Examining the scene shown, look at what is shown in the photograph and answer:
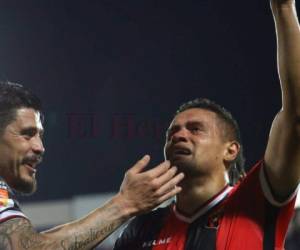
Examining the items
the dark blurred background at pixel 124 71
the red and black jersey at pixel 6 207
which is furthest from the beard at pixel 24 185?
the dark blurred background at pixel 124 71

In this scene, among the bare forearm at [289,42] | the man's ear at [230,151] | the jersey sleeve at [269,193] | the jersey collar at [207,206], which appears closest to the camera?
the bare forearm at [289,42]

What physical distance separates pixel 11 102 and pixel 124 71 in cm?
165

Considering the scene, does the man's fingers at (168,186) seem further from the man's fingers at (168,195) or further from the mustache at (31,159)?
the mustache at (31,159)

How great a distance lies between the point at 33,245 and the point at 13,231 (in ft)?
0.16

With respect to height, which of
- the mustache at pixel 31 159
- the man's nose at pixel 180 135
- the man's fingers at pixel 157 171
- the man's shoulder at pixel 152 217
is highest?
the man's nose at pixel 180 135

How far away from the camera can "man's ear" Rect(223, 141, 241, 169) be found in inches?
56.1

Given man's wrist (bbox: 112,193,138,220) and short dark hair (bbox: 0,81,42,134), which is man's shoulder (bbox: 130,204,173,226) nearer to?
man's wrist (bbox: 112,193,138,220)

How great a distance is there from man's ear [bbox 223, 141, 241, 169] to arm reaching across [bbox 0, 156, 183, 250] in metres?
0.23

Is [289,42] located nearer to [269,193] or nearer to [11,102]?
[269,193]

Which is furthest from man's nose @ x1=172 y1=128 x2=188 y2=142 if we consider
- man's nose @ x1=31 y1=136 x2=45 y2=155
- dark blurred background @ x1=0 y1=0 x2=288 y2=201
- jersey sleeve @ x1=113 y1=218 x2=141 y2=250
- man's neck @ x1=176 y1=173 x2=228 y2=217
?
dark blurred background @ x1=0 y1=0 x2=288 y2=201

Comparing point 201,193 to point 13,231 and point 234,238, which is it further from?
point 13,231

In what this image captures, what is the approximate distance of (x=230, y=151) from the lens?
1.44 meters

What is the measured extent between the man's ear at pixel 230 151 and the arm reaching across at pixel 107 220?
23cm

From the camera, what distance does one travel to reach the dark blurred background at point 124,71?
9.57 feet
